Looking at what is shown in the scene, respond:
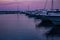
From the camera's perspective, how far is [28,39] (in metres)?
14.2

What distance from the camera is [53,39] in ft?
46.1

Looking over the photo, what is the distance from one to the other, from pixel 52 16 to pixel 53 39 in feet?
18.2

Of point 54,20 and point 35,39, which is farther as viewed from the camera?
point 54,20

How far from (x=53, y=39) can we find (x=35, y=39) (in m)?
1.29

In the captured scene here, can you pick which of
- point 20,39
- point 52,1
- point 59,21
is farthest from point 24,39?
point 52,1

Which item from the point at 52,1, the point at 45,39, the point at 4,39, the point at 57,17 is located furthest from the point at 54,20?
the point at 4,39

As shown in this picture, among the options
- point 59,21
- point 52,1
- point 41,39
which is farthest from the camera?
Result: point 52,1

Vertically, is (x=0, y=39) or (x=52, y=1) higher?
(x=52, y=1)

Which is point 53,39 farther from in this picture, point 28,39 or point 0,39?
point 0,39

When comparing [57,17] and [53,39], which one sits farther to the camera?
[57,17]

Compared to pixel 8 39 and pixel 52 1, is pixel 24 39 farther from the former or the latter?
pixel 52 1

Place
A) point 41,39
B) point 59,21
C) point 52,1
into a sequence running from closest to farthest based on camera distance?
Result: point 41,39, point 59,21, point 52,1

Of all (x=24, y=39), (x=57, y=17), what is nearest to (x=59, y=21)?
(x=57, y=17)

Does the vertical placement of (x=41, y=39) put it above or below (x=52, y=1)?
below
